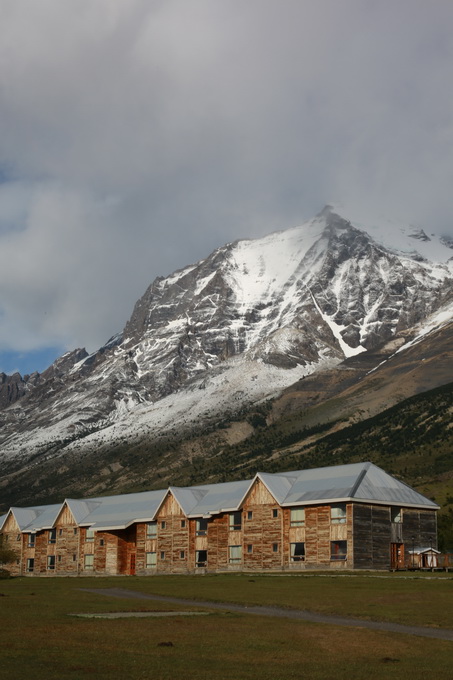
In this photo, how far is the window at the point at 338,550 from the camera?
82375 millimetres

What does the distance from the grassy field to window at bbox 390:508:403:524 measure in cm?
3743

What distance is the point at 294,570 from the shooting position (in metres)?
85.7

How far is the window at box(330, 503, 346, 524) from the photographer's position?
82.9 meters

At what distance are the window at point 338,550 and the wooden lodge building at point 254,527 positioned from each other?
10 cm

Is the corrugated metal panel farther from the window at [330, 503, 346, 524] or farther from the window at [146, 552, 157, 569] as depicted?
the window at [330, 503, 346, 524]

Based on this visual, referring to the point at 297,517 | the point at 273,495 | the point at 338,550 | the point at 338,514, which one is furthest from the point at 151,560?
the point at 338,514

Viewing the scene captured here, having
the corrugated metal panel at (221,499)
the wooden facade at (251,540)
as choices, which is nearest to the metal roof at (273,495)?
the corrugated metal panel at (221,499)

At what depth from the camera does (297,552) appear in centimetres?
8681

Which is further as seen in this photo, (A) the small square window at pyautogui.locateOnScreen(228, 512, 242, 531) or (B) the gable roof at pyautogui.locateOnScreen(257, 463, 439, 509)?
(A) the small square window at pyautogui.locateOnScreen(228, 512, 242, 531)

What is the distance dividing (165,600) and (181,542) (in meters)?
45.1

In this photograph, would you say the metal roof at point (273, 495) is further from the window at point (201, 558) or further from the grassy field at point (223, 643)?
the grassy field at point (223, 643)

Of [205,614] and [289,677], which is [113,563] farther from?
[289,677]

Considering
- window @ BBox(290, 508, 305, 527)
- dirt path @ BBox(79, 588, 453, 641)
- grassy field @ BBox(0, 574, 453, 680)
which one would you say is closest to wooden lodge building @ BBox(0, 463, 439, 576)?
window @ BBox(290, 508, 305, 527)

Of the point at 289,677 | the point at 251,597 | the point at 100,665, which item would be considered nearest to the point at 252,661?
the point at 289,677
